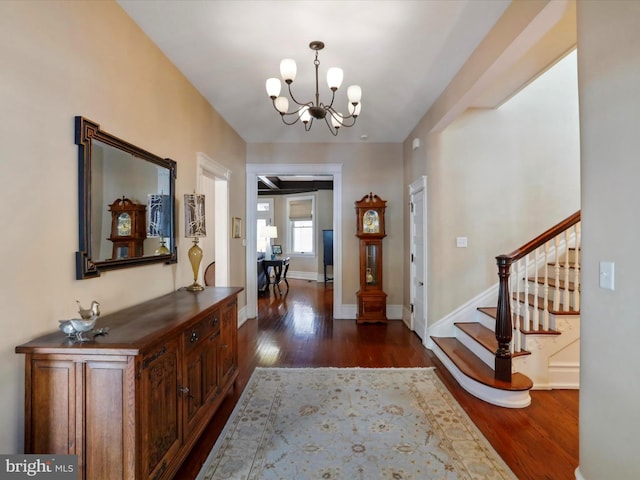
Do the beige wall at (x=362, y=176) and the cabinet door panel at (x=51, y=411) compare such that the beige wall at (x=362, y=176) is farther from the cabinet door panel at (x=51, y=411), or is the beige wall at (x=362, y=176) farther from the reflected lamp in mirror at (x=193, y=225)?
the cabinet door panel at (x=51, y=411)

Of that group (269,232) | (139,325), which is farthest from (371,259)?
(269,232)

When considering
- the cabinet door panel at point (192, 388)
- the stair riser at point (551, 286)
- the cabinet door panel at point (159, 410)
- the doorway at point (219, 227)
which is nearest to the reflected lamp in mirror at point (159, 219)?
the cabinet door panel at point (192, 388)

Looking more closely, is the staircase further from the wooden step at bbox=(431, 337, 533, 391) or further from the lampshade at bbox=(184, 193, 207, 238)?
the lampshade at bbox=(184, 193, 207, 238)

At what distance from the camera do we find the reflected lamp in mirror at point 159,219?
247 centimetres

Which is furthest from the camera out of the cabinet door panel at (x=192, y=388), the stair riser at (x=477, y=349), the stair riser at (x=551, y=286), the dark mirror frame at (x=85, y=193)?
the stair riser at (x=551, y=286)

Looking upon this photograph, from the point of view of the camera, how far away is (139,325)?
1.71 metres

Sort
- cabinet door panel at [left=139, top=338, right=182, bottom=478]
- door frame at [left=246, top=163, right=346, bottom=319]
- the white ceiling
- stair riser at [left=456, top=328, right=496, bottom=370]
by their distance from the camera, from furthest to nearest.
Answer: door frame at [left=246, top=163, right=346, bottom=319] < stair riser at [left=456, top=328, right=496, bottom=370] < the white ceiling < cabinet door panel at [left=139, top=338, right=182, bottom=478]

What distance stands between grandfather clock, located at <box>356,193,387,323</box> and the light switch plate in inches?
137

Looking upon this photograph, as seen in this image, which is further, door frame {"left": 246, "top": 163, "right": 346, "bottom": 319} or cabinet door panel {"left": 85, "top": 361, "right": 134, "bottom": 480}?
door frame {"left": 246, "top": 163, "right": 346, "bottom": 319}

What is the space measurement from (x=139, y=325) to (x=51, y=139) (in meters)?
1.03

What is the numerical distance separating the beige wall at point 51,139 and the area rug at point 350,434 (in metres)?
1.15

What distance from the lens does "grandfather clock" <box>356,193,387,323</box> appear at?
16.3ft

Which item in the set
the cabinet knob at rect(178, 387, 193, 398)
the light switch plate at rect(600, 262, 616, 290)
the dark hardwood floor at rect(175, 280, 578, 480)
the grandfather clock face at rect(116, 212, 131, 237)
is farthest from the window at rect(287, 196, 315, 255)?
the light switch plate at rect(600, 262, 616, 290)

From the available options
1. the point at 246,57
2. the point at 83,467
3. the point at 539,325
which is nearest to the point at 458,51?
the point at 246,57
